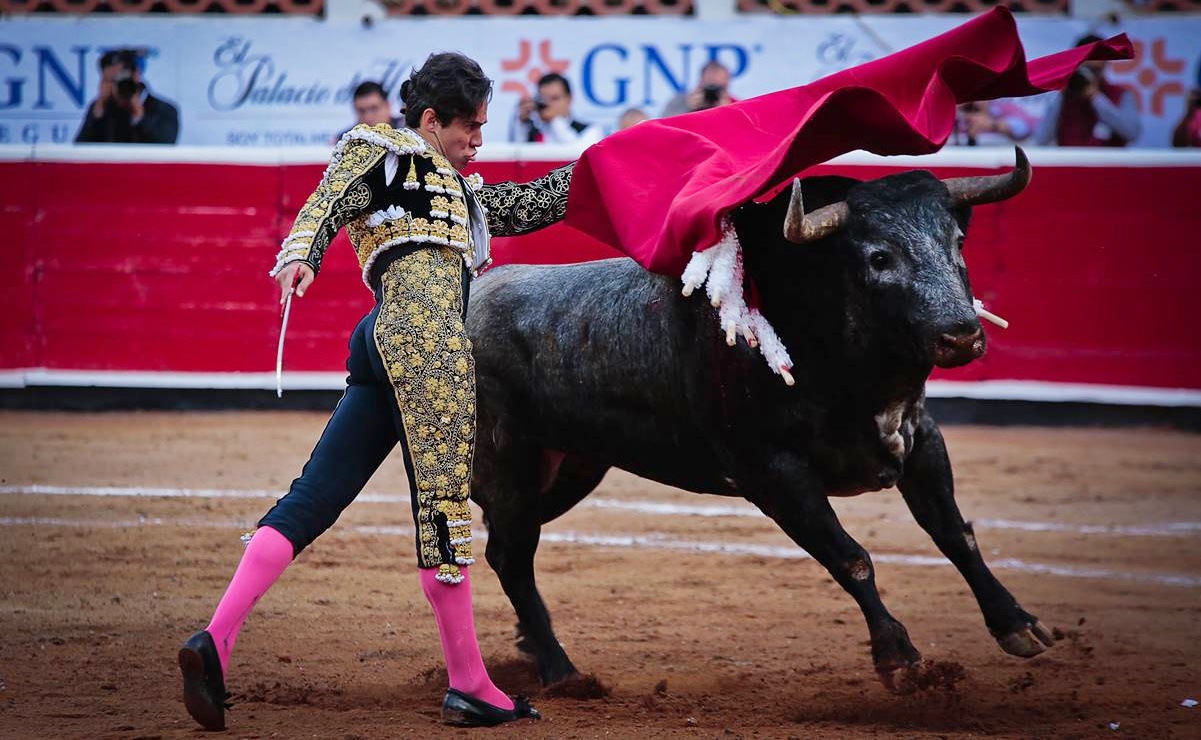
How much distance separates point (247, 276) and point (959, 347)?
539 centimetres

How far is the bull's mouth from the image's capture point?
2.84 m

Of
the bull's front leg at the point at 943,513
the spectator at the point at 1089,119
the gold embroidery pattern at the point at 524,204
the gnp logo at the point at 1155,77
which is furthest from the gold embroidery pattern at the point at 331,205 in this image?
the gnp logo at the point at 1155,77

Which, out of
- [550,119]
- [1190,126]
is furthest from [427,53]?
[1190,126]

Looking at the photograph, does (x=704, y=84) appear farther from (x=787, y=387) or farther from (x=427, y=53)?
(x=787, y=387)

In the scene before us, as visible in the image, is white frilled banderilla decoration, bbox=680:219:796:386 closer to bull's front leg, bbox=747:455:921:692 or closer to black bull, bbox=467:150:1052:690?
black bull, bbox=467:150:1052:690

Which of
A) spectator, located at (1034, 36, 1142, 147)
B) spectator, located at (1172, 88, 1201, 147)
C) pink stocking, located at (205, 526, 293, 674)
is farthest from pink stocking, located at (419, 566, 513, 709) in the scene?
spectator, located at (1172, 88, 1201, 147)

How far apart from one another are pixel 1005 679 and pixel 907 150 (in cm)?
120

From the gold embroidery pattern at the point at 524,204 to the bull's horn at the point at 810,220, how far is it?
49 centimetres

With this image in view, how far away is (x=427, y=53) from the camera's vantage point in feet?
27.8

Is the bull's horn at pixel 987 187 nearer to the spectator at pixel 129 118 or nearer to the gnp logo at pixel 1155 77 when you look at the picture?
the gnp logo at pixel 1155 77

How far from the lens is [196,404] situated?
784cm

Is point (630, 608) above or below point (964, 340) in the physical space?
below

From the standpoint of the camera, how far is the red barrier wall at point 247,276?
7.38m

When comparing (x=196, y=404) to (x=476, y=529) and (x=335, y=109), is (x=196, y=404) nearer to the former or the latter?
(x=335, y=109)
